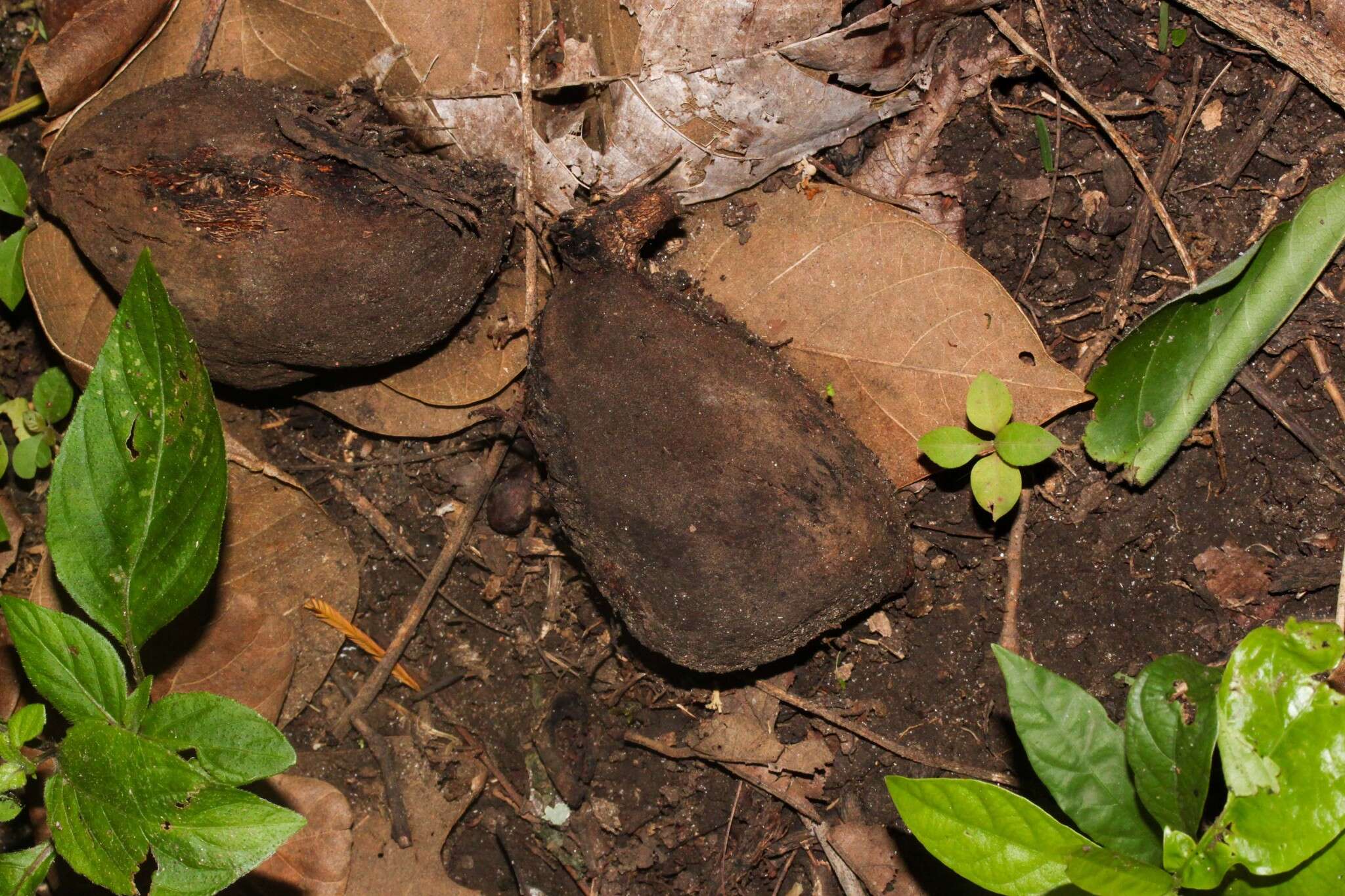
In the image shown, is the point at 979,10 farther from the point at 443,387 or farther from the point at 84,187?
the point at 84,187

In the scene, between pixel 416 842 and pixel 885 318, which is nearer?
pixel 885 318

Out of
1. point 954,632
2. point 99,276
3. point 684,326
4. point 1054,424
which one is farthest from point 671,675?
point 99,276

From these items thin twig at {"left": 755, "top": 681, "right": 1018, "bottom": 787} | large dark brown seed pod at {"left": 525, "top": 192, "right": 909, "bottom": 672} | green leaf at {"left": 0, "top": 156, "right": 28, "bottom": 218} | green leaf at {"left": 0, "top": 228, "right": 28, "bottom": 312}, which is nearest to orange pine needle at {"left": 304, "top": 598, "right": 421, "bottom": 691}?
large dark brown seed pod at {"left": 525, "top": 192, "right": 909, "bottom": 672}

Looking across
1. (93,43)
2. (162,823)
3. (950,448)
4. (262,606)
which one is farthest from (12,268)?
(950,448)

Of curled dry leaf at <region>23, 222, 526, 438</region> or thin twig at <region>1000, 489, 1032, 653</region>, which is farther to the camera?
curled dry leaf at <region>23, 222, 526, 438</region>

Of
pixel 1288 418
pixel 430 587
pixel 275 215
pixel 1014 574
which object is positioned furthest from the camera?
pixel 430 587

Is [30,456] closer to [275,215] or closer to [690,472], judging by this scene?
[275,215]

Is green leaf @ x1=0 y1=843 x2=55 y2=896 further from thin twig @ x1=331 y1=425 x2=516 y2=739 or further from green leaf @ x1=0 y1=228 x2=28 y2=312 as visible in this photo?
green leaf @ x1=0 y1=228 x2=28 y2=312

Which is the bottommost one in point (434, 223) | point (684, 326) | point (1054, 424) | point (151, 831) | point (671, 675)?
point (671, 675)
